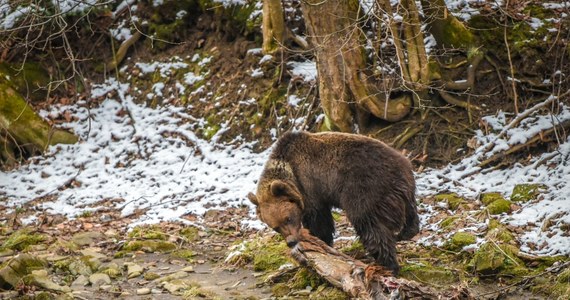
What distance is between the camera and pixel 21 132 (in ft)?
47.1

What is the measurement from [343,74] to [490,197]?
3.01 m

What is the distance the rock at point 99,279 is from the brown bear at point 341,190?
2.09m

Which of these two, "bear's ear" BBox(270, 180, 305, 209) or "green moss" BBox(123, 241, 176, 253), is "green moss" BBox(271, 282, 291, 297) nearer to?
"bear's ear" BBox(270, 180, 305, 209)

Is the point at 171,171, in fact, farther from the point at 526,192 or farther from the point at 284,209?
the point at 526,192

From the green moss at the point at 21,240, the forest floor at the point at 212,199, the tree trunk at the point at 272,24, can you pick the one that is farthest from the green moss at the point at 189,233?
the tree trunk at the point at 272,24

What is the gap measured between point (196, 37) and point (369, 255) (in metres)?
9.25

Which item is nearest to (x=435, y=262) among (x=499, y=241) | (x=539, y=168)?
(x=499, y=241)

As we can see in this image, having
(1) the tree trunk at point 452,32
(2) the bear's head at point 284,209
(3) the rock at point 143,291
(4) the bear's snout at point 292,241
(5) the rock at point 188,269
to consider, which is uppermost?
(1) the tree trunk at point 452,32

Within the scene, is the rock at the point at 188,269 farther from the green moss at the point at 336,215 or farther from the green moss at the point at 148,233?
the green moss at the point at 336,215

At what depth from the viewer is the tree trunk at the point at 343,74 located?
10.8m

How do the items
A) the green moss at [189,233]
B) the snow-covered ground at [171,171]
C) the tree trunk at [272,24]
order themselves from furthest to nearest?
the tree trunk at [272,24]
the green moss at [189,233]
the snow-covered ground at [171,171]

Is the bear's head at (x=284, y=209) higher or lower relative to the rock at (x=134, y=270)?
higher

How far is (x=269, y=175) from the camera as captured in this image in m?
8.47

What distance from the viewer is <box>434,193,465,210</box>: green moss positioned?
382 inches
